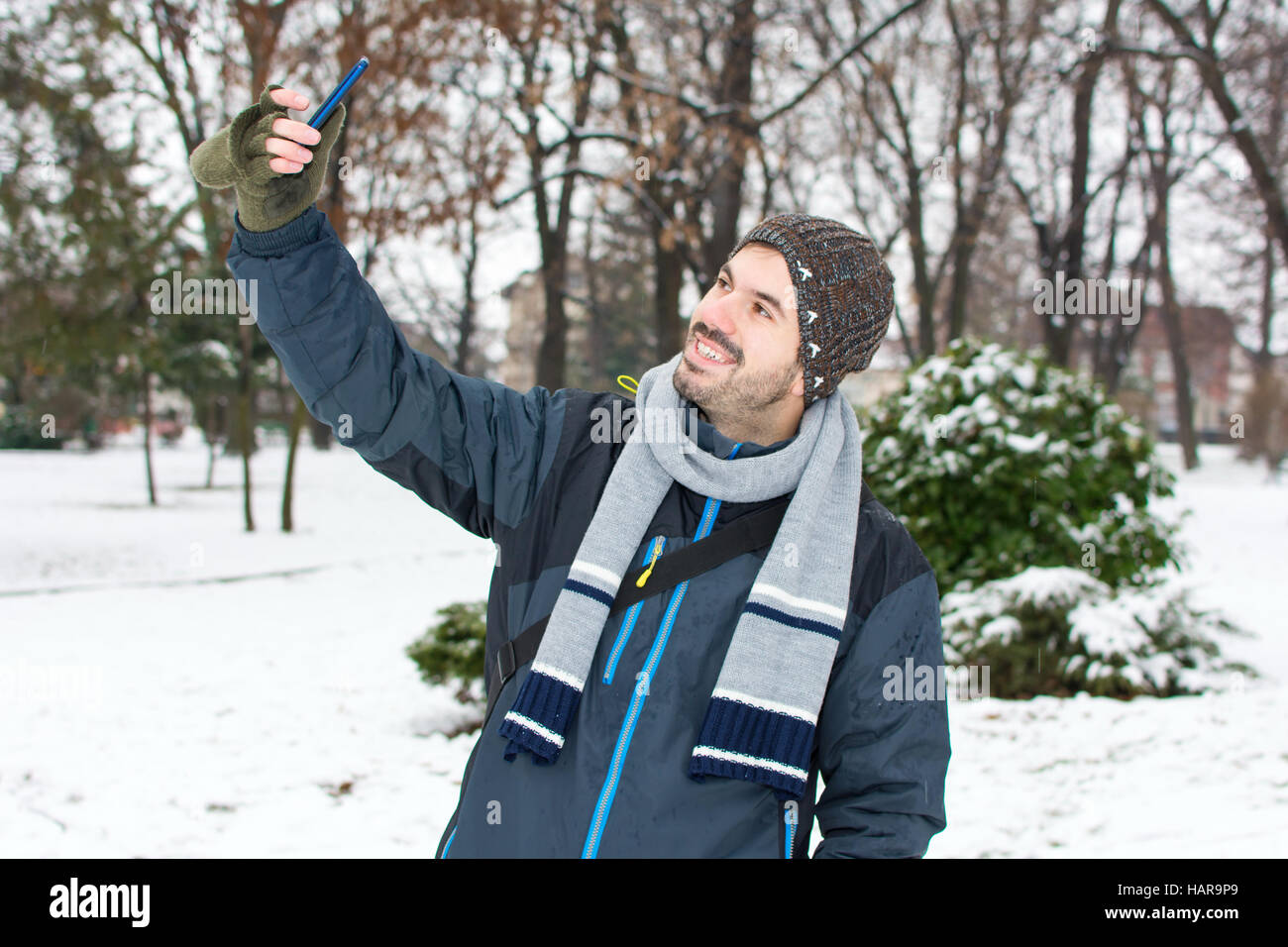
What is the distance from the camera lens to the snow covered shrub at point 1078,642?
6.04 m

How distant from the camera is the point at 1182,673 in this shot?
6055 mm

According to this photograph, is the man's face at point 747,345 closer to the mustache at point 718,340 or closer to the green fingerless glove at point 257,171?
the mustache at point 718,340

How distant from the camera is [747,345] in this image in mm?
2045

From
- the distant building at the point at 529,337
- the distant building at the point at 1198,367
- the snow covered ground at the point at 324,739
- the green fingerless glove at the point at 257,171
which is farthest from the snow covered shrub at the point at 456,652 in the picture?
the distant building at the point at 529,337

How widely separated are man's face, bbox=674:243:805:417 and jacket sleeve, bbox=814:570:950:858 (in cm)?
47

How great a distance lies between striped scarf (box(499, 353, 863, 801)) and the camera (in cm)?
178

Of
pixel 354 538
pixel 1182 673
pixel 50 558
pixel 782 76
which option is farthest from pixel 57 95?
pixel 1182 673

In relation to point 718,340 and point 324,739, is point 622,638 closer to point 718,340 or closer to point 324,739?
point 718,340

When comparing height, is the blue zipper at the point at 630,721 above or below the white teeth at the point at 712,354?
below

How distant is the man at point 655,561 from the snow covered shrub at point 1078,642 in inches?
179
